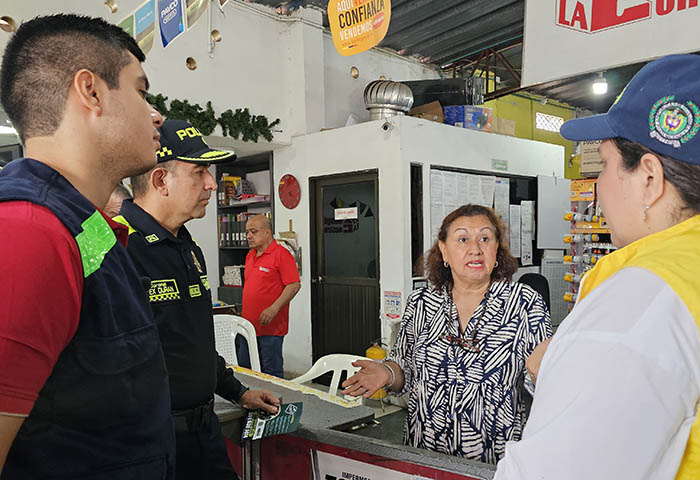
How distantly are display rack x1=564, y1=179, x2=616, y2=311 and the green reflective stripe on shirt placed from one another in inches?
153

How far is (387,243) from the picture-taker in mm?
4809

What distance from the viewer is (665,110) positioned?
80 centimetres

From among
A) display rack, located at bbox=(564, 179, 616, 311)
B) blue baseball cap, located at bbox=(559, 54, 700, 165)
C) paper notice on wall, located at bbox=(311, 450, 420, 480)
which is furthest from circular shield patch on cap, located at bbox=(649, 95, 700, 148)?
display rack, located at bbox=(564, 179, 616, 311)

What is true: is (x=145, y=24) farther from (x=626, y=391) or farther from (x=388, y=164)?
(x=626, y=391)

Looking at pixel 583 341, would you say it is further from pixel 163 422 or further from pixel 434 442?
pixel 434 442

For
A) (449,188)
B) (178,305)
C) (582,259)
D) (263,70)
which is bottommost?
(582,259)

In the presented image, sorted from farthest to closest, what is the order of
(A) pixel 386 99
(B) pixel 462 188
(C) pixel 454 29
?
1. (C) pixel 454 29
2. (B) pixel 462 188
3. (A) pixel 386 99

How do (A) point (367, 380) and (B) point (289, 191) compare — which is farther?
(B) point (289, 191)

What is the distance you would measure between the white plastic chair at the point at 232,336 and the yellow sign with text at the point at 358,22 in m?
2.11

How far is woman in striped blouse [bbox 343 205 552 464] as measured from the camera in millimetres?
1759

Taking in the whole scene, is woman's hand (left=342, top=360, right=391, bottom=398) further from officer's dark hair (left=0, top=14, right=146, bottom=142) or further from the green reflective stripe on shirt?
officer's dark hair (left=0, top=14, right=146, bottom=142)

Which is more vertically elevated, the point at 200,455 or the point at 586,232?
the point at 586,232

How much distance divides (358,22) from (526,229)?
144 inches

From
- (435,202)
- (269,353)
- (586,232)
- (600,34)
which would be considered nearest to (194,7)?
(600,34)
